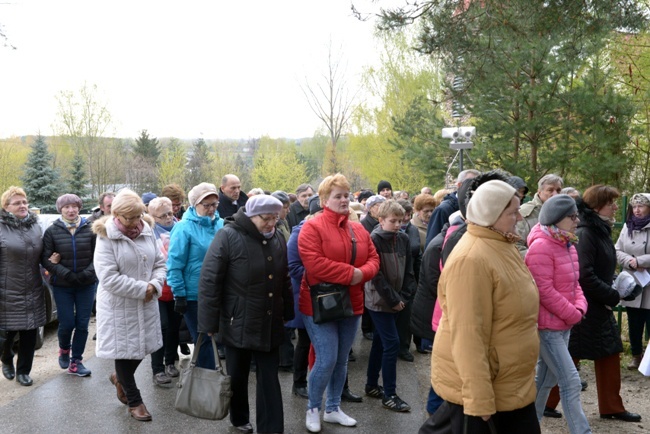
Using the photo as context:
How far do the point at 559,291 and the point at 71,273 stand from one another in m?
4.98

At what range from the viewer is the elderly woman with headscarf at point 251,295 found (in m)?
4.90

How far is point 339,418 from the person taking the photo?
5473 millimetres

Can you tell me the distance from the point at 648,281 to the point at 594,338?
2073mm

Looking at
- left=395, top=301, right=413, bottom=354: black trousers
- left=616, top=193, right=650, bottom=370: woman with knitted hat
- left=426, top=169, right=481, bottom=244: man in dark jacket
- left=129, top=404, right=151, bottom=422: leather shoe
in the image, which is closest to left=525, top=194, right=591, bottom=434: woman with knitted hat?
left=395, top=301, right=413, bottom=354: black trousers

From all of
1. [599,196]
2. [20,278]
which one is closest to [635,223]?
[599,196]

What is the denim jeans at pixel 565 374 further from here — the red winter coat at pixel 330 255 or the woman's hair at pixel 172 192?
the woman's hair at pixel 172 192

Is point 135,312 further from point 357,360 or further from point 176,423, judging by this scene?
point 357,360

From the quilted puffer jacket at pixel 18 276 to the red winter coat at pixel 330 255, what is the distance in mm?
3265

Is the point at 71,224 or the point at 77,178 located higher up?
the point at 71,224

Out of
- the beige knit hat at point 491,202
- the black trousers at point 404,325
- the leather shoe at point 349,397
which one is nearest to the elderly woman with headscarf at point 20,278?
the leather shoe at point 349,397

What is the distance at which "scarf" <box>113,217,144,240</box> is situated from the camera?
17.9 feet

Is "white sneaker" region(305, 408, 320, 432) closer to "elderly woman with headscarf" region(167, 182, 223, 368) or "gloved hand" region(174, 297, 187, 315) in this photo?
"elderly woman with headscarf" region(167, 182, 223, 368)

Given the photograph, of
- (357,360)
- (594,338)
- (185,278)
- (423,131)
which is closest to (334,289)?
(185,278)

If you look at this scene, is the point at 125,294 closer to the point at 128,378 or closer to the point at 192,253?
the point at 128,378
